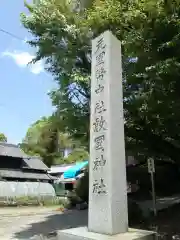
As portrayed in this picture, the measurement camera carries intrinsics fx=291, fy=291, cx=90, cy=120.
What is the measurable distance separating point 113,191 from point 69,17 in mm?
9152

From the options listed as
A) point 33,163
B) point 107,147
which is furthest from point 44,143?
point 107,147

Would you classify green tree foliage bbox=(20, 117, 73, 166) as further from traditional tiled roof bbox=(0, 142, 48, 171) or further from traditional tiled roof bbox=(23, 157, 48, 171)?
traditional tiled roof bbox=(0, 142, 48, 171)

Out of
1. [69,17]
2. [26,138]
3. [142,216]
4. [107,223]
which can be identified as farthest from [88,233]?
[26,138]

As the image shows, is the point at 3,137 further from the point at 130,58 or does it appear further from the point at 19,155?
the point at 130,58

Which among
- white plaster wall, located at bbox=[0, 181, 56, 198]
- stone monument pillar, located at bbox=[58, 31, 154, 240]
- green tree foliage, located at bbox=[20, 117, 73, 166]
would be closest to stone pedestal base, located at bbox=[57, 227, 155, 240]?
stone monument pillar, located at bbox=[58, 31, 154, 240]

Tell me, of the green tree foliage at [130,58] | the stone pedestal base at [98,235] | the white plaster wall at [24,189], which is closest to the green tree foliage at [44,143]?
the white plaster wall at [24,189]

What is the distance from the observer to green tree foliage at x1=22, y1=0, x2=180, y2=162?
8227 millimetres

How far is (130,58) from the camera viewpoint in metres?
10.6

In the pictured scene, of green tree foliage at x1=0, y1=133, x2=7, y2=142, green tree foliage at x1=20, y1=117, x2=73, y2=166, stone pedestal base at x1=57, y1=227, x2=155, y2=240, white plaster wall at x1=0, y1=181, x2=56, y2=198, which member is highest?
green tree foliage at x1=0, y1=133, x2=7, y2=142

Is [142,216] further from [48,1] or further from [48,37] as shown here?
[48,1]

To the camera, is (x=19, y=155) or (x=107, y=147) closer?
(x=107, y=147)

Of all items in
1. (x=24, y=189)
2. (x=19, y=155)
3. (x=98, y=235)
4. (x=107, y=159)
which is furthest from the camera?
(x=19, y=155)

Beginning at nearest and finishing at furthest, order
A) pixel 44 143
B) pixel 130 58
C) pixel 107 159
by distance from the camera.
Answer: pixel 107 159
pixel 130 58
pixel 44 143

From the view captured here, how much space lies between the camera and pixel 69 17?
1272cm
